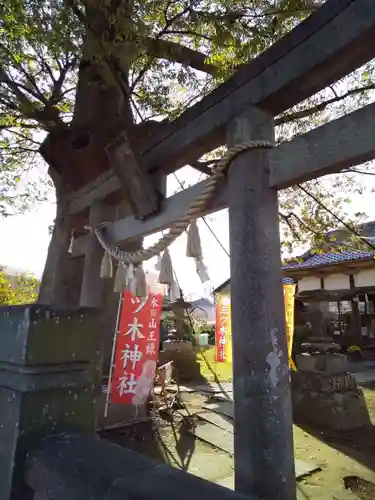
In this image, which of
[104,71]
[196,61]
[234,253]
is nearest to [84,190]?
[104,71]

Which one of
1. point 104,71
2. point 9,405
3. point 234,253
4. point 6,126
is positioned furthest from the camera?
point 6,126

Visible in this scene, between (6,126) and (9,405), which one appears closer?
(9,405)

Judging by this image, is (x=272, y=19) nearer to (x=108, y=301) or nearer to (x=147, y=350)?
(x=108, y=301)

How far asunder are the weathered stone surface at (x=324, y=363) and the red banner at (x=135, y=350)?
129 inches

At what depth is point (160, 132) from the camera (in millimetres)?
3365

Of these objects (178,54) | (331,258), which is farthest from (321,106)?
(331,258)

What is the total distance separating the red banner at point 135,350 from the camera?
5551mm

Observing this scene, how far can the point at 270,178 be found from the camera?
2.36 m

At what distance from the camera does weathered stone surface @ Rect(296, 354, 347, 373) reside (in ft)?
22.8

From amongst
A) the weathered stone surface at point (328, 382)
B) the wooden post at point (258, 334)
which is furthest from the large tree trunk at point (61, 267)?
the weathered stone surface at point (328, 382)

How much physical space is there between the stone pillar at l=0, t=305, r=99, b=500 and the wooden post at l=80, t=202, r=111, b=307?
2.56m

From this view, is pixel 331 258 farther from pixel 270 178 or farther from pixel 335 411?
pixel 270 178

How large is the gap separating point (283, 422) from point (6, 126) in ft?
22.4

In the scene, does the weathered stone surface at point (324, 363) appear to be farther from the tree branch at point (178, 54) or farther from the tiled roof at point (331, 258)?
the tiled roof at point (331, 258)
